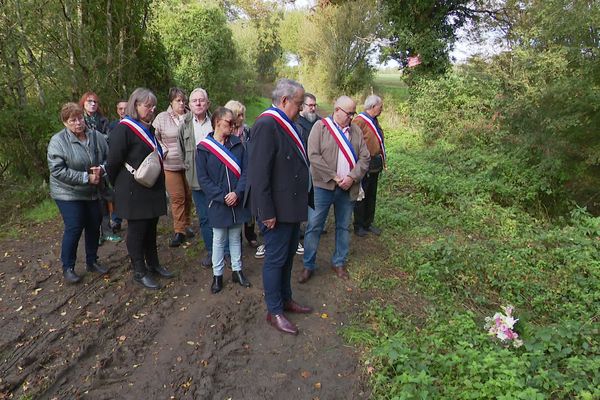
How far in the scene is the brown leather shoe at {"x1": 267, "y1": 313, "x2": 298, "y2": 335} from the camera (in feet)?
11.9

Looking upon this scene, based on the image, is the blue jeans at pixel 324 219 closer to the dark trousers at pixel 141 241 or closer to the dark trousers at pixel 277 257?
the dark trousers at pixel 277 257

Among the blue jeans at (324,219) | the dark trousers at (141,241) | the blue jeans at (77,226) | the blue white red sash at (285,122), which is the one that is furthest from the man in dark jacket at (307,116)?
the blue jeans at (77,226)

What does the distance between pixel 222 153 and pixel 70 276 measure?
2.19 metres

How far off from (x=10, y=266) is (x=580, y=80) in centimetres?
929

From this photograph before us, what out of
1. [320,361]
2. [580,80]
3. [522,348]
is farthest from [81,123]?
[580,80]

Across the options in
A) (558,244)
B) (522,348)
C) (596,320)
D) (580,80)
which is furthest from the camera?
(580,80)

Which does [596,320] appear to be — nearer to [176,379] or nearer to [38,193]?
[176,379]

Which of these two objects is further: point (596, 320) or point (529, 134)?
point (529, 134)

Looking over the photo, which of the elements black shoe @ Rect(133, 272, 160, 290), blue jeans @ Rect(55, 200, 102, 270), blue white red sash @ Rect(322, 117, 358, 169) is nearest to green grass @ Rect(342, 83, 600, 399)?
blue white red sash @ Rect(322, 117, 358, 169)

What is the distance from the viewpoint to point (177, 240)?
557 cm

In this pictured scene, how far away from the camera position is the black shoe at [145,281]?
4375 mm

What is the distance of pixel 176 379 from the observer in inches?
121

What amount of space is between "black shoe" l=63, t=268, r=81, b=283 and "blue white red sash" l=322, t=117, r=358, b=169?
3153mm

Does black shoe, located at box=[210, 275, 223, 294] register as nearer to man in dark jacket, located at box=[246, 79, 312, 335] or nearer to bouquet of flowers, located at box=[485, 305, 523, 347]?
man in dark jacket, located at box=[246, 79, 312, 335]
